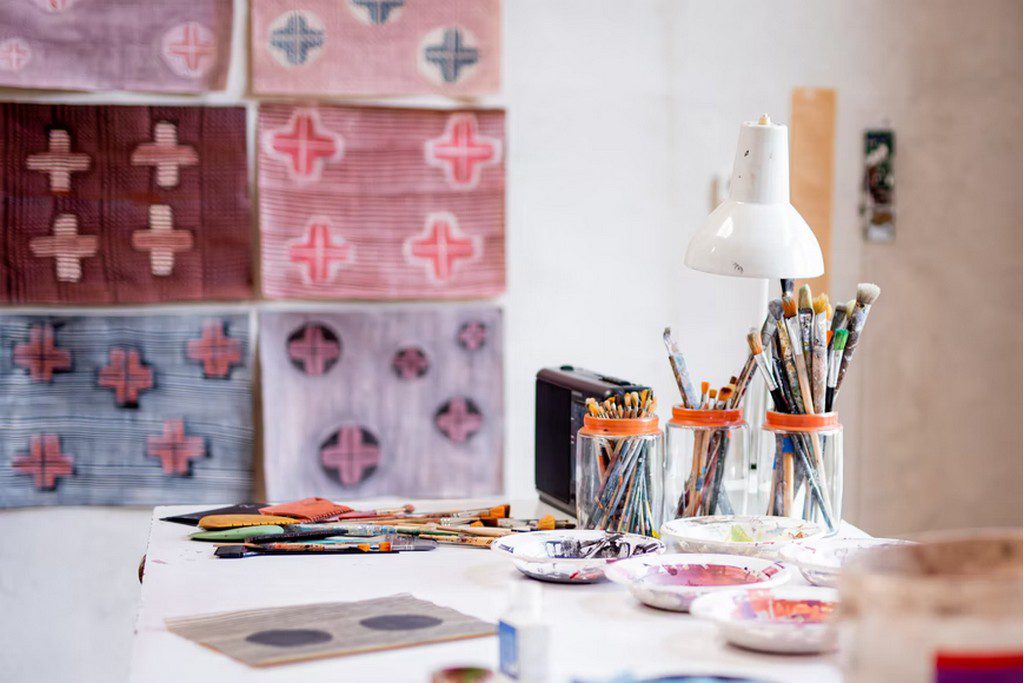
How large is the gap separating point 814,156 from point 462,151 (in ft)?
3.39

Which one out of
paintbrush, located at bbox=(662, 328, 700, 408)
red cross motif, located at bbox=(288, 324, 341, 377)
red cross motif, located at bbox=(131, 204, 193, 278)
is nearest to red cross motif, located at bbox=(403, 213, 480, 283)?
red cross motif, located at bbox=(288, 324, 341, 377)

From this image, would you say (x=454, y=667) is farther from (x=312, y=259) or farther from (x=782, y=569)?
(x=312, y=259)

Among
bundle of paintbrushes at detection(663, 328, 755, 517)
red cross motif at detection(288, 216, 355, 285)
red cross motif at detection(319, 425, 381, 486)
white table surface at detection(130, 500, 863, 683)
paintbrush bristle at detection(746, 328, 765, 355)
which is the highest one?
red cross motif at detection(288, 216, 355, 285)

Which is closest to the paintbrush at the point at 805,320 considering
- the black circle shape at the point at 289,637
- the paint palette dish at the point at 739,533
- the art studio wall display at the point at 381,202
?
the paint palette dish at the point at 739,533

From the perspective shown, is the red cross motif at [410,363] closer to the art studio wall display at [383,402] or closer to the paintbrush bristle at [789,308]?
the art studio wall display at [383,402]

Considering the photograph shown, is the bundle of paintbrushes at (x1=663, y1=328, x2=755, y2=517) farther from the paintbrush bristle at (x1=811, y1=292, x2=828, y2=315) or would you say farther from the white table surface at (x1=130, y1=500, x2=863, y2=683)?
the white table surface at (x1=130, y1=500, x2=863, y2=683)

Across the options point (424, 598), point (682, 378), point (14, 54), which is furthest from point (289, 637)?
point (14, 54)

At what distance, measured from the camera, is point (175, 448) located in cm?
338

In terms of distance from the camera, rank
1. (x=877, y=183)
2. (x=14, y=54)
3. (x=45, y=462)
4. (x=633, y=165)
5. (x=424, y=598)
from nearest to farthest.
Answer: (x=424, y=598) → (x=14, y=54) → (x=45, y=462) → (x=633, y=165) → (x=877, y=183)

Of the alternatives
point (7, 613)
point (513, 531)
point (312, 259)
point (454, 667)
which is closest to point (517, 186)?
point (312, 259)

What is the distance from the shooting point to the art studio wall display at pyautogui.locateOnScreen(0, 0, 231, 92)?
3.22 metres

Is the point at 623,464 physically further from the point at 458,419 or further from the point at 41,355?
the point at 41,355

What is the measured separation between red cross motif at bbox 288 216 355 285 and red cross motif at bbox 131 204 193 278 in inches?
11.3

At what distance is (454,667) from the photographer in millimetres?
1310
